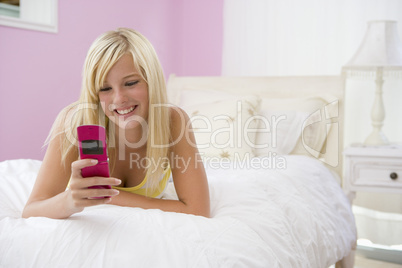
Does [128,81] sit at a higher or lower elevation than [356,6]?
lower

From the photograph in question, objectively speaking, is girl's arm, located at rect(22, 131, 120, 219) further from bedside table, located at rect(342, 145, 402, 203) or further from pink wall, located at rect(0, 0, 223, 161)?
bedside table, located at rect(342, 145, 402, 203)

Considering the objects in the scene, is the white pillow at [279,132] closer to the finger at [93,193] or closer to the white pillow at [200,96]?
the white pillow at [200,96]

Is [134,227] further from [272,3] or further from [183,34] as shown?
[183,34]

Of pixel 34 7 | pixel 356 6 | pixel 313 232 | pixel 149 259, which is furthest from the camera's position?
pixel 356 6

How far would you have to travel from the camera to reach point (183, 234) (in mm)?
956

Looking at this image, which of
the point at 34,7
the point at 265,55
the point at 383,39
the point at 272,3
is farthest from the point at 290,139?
the point at 34,7

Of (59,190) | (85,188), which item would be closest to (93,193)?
(85,188)

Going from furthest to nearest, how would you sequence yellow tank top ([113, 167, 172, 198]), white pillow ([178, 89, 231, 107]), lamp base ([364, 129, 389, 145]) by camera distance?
white pillow ([178, 89, 231, 107]), lamp base ([364, 129, 389, 145]), yellow tank top ([113, 167, 172, 198])

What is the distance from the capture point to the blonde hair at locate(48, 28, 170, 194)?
3.97 feet

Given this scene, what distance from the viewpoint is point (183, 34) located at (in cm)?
343

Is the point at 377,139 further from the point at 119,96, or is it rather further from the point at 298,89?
the point at 119,96

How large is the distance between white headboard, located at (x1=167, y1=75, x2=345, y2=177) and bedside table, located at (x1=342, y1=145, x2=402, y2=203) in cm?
13

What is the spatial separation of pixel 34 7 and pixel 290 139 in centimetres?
154

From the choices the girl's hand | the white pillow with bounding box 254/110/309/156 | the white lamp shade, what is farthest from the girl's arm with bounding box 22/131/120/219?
the white lamp shade
